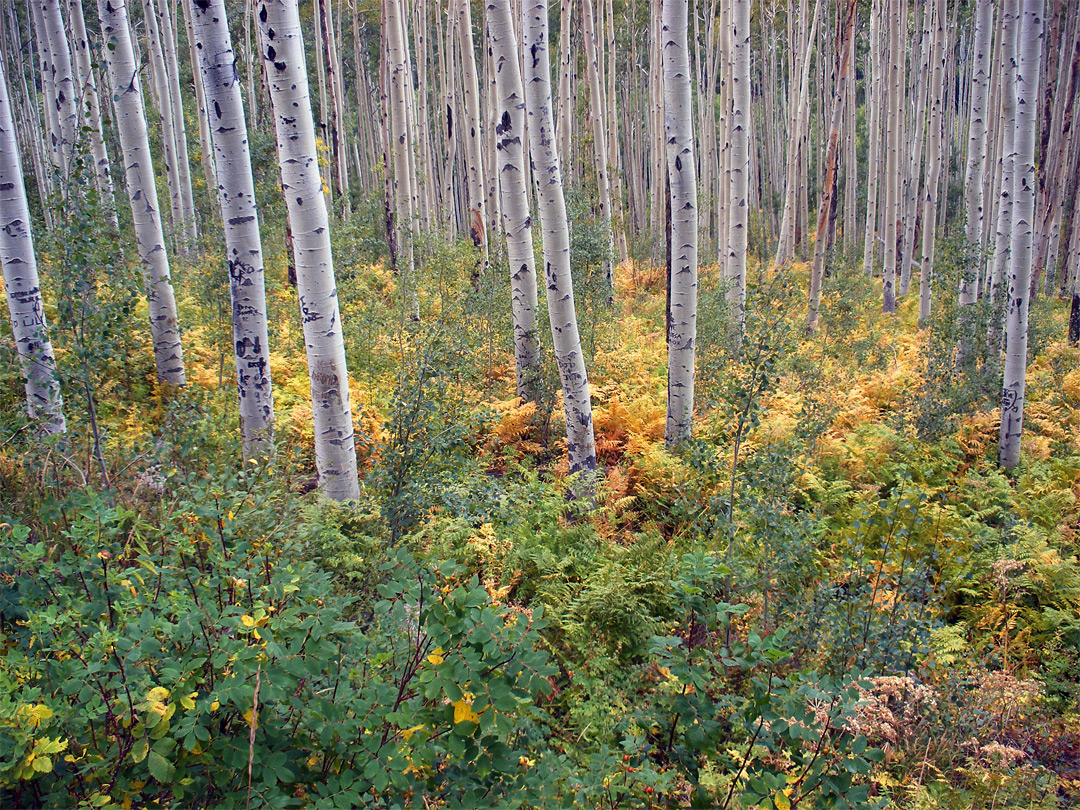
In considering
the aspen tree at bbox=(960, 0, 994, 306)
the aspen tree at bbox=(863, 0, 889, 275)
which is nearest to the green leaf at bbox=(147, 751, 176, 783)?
the aspen tree at bbox=(960, 0, 994, 306)

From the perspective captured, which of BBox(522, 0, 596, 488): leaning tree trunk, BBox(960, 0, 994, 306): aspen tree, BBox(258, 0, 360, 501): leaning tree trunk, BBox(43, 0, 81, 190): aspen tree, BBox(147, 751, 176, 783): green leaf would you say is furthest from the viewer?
BBox(960, 0, 994, 306): aspen tree

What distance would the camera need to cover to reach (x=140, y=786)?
205 cm

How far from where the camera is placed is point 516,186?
6367mm

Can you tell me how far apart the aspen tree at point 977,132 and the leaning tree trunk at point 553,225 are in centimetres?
665

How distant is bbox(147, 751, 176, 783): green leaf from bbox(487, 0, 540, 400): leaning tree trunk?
5328 millimetres

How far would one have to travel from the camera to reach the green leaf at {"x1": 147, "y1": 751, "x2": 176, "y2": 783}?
6.05ft

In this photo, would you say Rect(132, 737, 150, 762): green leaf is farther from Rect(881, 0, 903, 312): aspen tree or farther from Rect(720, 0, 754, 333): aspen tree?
Rect(881, 0, 903, 312): aspen tree

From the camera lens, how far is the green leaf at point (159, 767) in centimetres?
184

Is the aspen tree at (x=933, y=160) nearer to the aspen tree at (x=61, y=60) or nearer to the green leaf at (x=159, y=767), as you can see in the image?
the green leaf at (x=159, y=767)

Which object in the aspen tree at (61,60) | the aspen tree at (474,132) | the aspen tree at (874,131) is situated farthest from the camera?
the aspen tree at (874,131)

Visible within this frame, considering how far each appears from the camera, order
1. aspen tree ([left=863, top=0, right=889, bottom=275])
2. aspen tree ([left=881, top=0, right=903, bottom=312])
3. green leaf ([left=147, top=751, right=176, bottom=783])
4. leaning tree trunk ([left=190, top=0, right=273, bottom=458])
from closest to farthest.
Answer: green leaf ([left=147, top=751, right=176, bottom=783]) < leaning tree trunk ([left=190, top=0, right=273, bottom=458]) < aspen tree ([left=881, top=0, right=903, bottom=312]) < aspen tree ([left=863, top=0, right=889, bottom=275])

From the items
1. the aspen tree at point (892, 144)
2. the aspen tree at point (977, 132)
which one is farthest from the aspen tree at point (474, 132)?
the aspen tree at point (892, 144)

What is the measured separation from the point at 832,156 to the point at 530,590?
435 inches

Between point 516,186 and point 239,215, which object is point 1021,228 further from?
point 239,215
